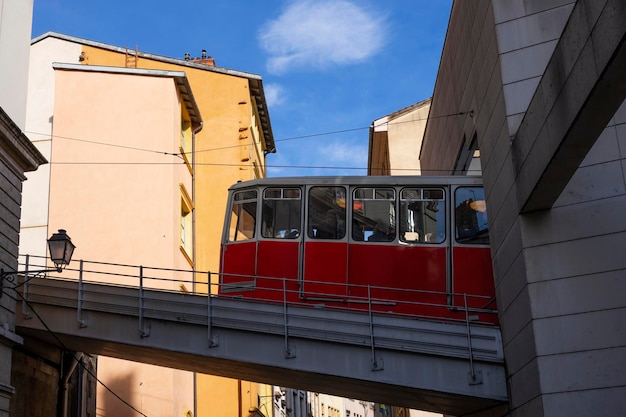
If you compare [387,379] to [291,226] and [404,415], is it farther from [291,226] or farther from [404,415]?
[404,415]

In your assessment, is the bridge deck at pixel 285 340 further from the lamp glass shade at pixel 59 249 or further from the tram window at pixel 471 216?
the tram window at pixel 471 216

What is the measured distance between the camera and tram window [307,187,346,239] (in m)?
15.9

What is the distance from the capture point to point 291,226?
633 inches

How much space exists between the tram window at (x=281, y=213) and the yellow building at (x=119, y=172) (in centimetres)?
733

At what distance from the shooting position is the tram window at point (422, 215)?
15602 millimetres

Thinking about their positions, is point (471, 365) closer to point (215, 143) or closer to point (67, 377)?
point (67, 377)

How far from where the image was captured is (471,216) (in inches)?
611

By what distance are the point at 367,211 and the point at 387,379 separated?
338 cm

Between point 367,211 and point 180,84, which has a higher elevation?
point 180,84

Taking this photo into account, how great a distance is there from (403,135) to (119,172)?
16.1 meters

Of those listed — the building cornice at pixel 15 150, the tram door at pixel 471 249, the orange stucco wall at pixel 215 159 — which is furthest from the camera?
the orange stucco wall at pixel 215 159

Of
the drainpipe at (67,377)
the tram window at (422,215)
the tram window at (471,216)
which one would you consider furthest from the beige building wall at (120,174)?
the tram window at (471,216)

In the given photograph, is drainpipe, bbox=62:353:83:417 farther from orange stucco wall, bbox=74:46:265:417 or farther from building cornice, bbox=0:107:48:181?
orange stucco wall, bbox=74:46:265:417

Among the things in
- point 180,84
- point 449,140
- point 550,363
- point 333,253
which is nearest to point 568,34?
point 550,363
